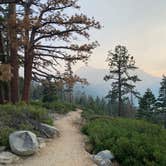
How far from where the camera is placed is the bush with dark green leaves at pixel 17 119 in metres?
11.8

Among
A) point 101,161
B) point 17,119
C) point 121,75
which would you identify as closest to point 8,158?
point 101,161

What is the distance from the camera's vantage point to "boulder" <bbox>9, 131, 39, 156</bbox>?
10.6m

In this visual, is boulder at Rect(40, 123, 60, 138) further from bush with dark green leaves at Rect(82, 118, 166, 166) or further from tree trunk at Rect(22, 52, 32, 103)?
tree trunk at Rect(22, 52, 32, 103)

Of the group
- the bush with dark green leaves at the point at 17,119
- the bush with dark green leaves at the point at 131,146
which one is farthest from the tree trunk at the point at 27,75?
the bush with dark green leaves at the point at 131,146

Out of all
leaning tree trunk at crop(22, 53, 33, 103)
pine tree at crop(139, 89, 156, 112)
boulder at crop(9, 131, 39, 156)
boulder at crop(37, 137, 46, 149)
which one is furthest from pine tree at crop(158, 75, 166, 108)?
boulder at crop(9, 131, 39, 156)

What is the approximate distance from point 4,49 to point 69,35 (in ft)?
14.3

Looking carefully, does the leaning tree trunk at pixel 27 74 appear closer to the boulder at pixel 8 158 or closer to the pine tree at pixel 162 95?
the boulder at pixel 8 158

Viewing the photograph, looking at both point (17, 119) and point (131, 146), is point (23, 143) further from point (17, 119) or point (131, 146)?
point (131, 146)

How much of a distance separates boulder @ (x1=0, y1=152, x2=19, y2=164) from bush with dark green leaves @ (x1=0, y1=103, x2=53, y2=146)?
60 centimetres

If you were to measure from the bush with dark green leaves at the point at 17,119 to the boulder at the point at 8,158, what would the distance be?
1.98ft

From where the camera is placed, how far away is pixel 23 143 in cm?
1081

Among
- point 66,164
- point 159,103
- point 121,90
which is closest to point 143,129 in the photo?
point 66,164

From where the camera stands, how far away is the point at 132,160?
33.0 ft

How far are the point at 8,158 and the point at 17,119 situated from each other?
123 inches
